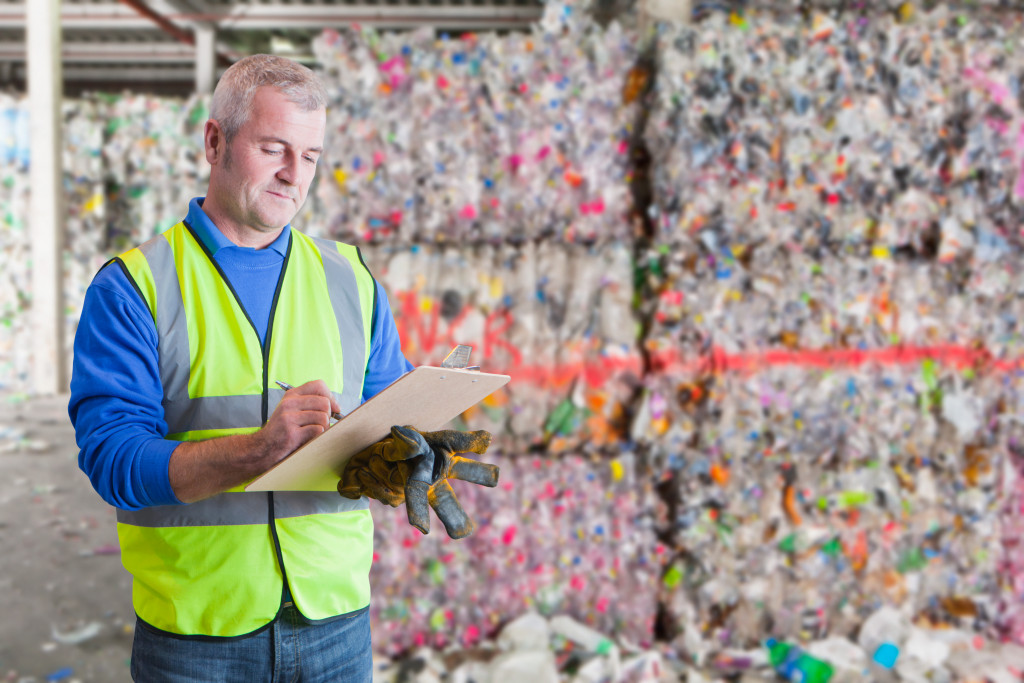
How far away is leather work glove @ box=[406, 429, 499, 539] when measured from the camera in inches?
33.9

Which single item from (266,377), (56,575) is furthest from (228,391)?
(56,575)

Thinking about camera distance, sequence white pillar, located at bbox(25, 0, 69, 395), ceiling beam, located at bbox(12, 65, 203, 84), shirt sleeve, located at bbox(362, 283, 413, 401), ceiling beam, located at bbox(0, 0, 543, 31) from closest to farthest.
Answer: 1. shirt sleeve, located at bbox(362, 283, 413, 401)
2. white pillar, located at bbox(25, 0, 69, 395)
3. ceiling beam, located at bbox(0, 0, 543, 31)
4. ceiling beam, located at bbox(12, 65, 203, 84)

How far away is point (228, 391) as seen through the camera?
93 cm

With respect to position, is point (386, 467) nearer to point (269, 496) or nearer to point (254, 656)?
point (269, 496)

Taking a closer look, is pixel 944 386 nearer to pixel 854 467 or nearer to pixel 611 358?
pixel 854 467

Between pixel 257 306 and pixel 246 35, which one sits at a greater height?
pixel 246 35

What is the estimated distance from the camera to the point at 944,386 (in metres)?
2.21

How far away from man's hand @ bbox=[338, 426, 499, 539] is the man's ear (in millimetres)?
434

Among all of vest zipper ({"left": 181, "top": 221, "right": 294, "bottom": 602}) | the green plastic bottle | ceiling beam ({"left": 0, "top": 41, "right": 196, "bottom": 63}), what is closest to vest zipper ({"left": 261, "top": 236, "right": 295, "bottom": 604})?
vest zipper ({"left": 181, "top": 221, "right": 294, "bottom": 602})

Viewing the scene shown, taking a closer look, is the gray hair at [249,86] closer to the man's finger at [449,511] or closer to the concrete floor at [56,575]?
the man's finger at [449,511]

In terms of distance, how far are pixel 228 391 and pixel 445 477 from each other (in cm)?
30

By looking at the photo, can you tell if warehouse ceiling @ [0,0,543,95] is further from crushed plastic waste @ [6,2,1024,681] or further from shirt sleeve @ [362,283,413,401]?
shirt sleeve @ [362,283,413,401]

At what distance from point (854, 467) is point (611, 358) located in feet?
2.72

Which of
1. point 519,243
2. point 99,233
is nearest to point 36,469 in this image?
point 99,233
